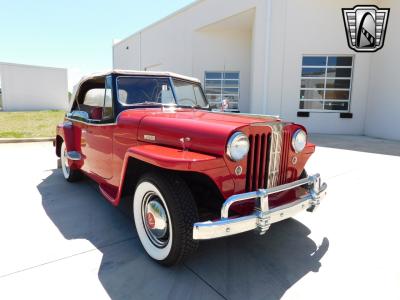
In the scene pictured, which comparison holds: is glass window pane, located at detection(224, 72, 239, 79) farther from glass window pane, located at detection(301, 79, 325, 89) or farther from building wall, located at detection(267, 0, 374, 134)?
glass window pane, located at detection(301, 79, 325, 89)

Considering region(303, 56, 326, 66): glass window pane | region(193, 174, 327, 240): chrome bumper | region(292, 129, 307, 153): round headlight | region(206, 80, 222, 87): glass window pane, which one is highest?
region(303, 56, 326, 66): glass window pane

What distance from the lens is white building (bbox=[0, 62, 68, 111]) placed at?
75.0 ft

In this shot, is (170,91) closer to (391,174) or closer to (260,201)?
(260,201)

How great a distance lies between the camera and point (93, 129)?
140 inches

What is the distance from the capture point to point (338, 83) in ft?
35.5

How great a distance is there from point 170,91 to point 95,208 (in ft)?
5.60

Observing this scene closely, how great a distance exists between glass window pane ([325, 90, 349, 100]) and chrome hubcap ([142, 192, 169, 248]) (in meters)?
10.2

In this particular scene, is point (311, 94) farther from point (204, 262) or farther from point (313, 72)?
point (204, 262)

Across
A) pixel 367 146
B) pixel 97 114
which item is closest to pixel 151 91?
pixel 97 114

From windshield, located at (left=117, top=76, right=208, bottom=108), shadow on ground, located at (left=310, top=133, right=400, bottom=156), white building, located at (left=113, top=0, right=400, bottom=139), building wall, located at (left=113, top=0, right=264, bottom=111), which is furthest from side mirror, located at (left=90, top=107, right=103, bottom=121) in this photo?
building wall, located at (left=113, top=0, right=264, bottom=111)

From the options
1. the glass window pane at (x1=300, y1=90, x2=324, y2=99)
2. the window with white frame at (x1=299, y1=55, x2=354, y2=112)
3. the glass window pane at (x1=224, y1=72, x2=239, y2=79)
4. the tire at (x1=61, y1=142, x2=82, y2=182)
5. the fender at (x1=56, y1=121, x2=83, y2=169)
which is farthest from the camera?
the glass window pane at (x1=224, y1=72, x2=239, y2=79)

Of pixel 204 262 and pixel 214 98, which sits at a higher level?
pixel 214 98

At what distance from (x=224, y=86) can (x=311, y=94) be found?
4.21m

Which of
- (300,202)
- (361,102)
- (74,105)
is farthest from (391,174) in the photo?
(361,102)
